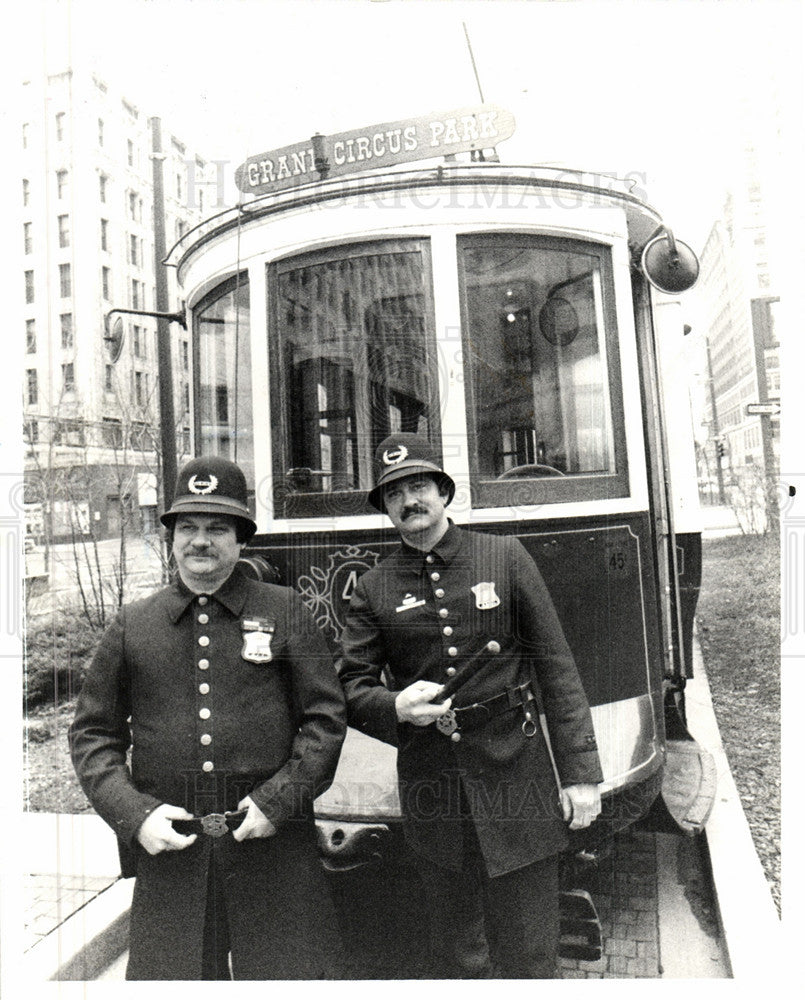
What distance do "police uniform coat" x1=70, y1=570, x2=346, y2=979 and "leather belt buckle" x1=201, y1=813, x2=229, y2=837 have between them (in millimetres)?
20

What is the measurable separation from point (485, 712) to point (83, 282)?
68.3 inches

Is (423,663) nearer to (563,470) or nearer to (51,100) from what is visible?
(563,470)

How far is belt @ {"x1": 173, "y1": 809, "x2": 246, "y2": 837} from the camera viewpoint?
69.7 inches

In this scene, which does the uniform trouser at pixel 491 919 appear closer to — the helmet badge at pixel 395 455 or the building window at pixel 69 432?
the helmet badge at pixel 395 455

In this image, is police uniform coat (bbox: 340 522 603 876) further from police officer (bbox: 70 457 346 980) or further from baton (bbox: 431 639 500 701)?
police officer (bbox: 70 457 346 980)

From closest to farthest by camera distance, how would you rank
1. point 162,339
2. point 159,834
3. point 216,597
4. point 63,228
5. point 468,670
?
point 159,834, point 216,597, point 468,670, point 63,228, point 162,339

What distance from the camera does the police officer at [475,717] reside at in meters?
1.92

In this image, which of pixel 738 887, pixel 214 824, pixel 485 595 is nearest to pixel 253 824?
pixel 214 824

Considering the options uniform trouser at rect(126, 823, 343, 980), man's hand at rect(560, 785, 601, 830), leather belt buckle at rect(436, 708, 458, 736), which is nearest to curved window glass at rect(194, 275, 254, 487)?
leather belt buckle at rect(436, 708, 458, 736)

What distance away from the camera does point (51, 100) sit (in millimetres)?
2264

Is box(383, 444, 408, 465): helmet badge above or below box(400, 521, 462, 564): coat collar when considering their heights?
above

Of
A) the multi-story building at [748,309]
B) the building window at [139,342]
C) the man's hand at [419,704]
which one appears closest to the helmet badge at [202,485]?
the man's hand at [419,704]

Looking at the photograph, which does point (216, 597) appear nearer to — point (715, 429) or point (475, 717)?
point (475, 717)

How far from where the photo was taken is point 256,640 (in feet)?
5.97
